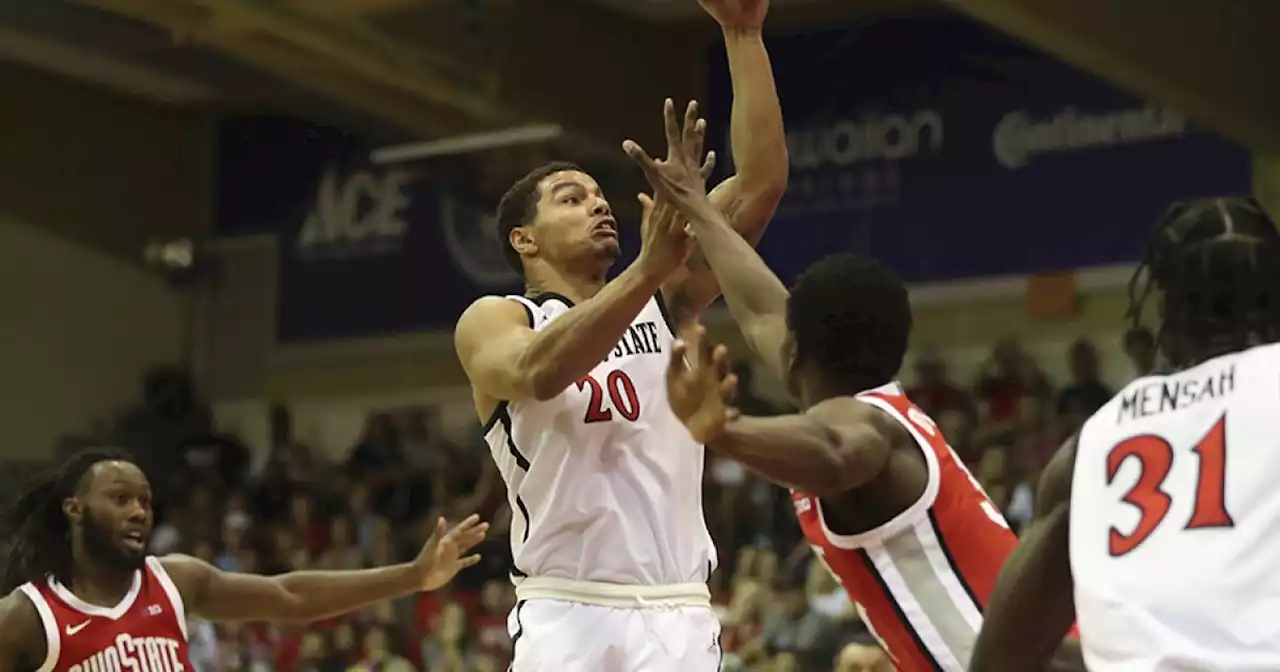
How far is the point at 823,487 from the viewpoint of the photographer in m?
3.11

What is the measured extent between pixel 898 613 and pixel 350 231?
1305 cm

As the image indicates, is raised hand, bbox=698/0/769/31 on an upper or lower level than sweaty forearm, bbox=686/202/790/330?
upper

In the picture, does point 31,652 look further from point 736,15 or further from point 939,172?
point 939,172

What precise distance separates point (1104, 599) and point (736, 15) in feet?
8.51

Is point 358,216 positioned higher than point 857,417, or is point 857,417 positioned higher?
point 358,216

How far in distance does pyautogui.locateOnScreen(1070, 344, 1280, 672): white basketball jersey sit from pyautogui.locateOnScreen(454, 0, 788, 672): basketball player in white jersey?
5.46 feet

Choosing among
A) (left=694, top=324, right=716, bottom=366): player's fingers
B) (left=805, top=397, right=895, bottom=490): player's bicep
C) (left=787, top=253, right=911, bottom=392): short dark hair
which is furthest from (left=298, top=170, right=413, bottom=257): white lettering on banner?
(left=694, top=324, right=716, bottom=366): player's fingers

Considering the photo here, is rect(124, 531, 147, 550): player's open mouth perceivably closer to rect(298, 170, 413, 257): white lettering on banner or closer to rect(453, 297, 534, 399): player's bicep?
rect(453, 297, 534, 399): player's bicep

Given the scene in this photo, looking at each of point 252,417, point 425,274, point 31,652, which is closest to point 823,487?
point 31,652

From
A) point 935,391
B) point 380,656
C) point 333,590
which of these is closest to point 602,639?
point 333,590

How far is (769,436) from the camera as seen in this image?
3.04 meters

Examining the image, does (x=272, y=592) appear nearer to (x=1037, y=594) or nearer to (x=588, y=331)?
(x=588, y=331)

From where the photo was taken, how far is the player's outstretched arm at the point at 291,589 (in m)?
5.37

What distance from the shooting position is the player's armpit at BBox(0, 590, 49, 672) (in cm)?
509
